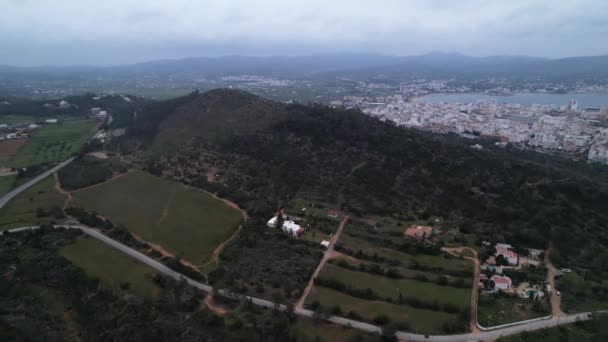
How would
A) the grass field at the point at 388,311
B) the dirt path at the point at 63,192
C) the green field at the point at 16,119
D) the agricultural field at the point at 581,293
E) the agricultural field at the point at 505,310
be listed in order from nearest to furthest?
the grass field at the point at 388,311, the agricultural field at the point at 505,310, the agricultural field at the point at 581,293, the dirt path at the point at 63,192, the green field at the point at 16,119

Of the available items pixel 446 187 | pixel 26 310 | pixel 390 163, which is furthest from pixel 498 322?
pixel 26 310

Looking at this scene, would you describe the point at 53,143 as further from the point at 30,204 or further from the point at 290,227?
the point at 290,227

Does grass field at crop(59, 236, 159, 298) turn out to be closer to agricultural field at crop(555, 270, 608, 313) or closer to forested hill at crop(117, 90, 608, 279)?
forested hill at crop(117, 90, 608, 279)

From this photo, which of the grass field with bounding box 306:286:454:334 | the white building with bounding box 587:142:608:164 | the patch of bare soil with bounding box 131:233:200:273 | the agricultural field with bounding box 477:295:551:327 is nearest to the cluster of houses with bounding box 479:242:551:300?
the agricultural field with bounding box 477:295:551:327

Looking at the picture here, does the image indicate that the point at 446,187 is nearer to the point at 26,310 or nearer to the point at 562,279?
the point at 562,279

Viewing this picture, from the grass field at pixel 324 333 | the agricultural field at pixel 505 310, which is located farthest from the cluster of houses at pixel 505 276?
the grass field at pixel 324 333

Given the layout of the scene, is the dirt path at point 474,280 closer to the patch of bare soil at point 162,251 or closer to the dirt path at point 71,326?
the patch of bare soil at point 162,251

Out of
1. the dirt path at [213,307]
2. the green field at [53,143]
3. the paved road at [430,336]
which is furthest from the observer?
the green field at [53,143]
